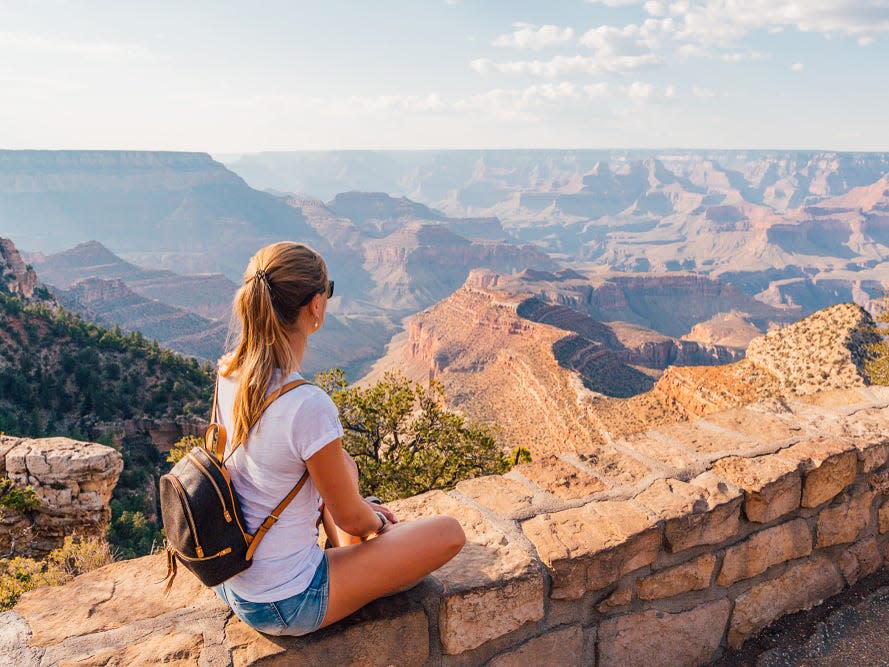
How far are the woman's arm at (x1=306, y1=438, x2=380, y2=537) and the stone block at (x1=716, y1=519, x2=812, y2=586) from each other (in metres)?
2.18

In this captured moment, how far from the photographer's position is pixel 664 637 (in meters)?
3.30

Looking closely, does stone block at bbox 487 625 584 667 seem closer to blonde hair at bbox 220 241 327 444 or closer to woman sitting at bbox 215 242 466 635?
woman sitting at bbox 215 242 466 635

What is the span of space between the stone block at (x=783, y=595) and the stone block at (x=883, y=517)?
52 cm

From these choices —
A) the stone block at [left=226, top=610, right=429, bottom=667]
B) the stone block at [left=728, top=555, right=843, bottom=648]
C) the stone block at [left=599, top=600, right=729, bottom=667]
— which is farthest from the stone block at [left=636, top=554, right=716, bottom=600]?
the stone block at [left=226, top=610, right=429, bottom=667]

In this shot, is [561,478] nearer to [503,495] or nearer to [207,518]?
[503,495]

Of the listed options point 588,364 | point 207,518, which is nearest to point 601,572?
point 207,518

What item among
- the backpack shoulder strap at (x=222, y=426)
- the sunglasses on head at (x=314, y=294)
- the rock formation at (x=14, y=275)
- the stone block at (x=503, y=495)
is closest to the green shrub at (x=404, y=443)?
the stone block at (x=503, y=495)

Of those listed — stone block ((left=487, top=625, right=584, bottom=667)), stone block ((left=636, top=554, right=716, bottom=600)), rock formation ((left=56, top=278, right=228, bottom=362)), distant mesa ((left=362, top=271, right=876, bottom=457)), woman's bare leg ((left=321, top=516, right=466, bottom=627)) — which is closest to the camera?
woman's bare leg ((left=321, top=516, right=466, bottom=627))

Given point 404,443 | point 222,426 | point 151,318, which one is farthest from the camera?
point 151,318

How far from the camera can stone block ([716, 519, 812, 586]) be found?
11.4 ft

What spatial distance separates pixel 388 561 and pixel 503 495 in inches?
43.9

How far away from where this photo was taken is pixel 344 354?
114m

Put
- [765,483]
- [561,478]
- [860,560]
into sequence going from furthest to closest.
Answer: [860,560] < [561,478] < [765,483]

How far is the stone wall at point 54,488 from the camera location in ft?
31.1
